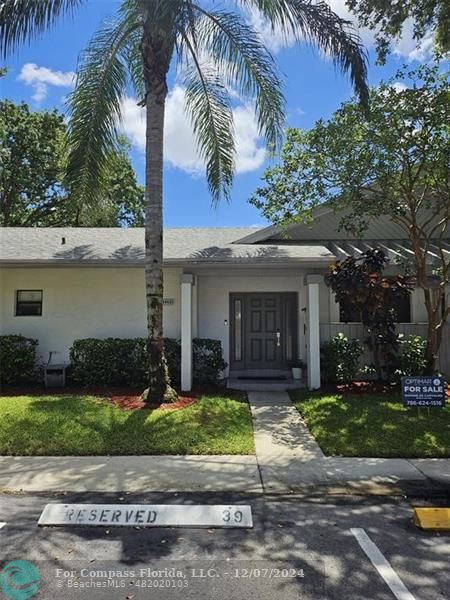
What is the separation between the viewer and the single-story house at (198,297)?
1134 cm

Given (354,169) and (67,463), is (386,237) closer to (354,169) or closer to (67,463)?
(354,169)

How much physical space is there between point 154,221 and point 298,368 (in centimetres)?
519

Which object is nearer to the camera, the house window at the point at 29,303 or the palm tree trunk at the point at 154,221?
the palm tree trunk at the point at 154,221

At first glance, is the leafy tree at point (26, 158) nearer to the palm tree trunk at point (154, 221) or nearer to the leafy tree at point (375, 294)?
the palm tree trunk at point (154, 221)

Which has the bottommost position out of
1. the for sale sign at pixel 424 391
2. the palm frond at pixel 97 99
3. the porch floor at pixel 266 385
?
the porch floor at pixel 266 385

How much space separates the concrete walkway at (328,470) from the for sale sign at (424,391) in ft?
4.84

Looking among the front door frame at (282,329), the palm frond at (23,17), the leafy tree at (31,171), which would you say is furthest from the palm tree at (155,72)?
the leafy tree at (31,171)

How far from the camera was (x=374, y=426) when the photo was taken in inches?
304

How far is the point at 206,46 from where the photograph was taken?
966 centimetres

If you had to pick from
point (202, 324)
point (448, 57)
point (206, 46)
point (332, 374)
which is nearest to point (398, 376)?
point (332, 374)

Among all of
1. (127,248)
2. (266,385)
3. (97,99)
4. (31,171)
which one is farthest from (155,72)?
(31,171)

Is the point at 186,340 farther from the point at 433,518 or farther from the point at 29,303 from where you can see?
the point at 433,518

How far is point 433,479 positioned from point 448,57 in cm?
851

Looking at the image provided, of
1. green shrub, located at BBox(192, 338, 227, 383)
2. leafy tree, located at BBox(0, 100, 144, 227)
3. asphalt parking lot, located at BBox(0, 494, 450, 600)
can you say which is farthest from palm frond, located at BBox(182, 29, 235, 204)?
leafy tree, located at BBox(0, 100, 144, 227)
